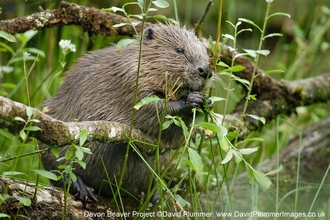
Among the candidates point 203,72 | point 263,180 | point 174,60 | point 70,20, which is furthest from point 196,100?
point 70,20

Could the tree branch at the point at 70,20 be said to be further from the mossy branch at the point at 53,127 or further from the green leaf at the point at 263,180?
the green leaf at the point at 263,180

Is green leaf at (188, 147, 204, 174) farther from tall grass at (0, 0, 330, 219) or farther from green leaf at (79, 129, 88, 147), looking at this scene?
tall grass at (0, 0, 330, 219)

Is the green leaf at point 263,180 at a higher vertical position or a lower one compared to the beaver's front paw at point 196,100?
lower

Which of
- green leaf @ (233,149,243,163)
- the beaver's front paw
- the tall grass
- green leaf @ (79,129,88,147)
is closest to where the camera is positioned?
green leaf @ (79,129,88,147)

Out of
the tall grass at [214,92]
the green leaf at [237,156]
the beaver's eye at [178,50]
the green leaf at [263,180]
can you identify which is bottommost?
the tall grass at [214,92]

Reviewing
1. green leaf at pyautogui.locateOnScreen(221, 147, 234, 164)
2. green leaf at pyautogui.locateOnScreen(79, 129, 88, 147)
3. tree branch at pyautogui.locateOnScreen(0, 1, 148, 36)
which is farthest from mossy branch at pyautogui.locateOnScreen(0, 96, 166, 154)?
tree branch at pyautogui.locateOnScreen(0, 1, 148, 36)

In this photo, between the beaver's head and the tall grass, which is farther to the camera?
the tall grass

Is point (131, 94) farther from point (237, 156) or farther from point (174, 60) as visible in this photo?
point (237, 156)

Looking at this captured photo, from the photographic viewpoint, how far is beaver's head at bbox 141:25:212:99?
3.32 m

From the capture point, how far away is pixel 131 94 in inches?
133

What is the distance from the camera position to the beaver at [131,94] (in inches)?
130

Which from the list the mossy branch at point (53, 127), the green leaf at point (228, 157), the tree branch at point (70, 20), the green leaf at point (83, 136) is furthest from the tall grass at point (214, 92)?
the green leaf at point (83, 136)

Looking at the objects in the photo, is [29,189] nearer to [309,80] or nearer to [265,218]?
[265,218]

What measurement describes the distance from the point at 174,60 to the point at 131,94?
32 cm
